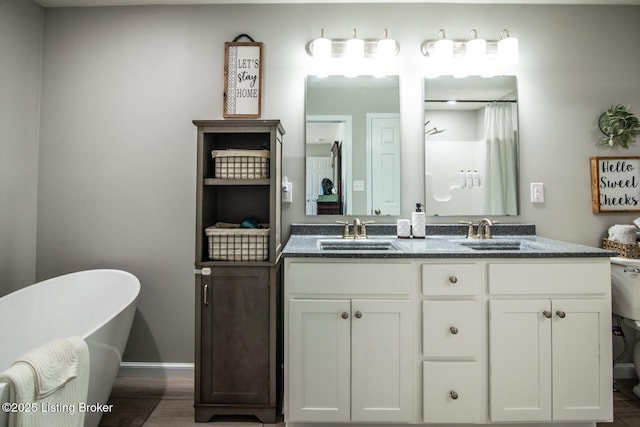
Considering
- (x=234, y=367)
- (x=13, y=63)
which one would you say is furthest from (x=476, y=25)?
(x=13, y=63)

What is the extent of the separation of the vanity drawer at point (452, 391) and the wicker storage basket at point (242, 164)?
1.29m

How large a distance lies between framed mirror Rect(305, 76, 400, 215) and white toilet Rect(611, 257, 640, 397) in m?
1.20

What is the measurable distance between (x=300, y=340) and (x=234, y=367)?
1.38 ft

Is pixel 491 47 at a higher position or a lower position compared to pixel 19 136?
higher

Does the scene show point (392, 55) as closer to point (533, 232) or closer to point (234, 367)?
point (533, 232)

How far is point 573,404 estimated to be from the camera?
159 centimetres

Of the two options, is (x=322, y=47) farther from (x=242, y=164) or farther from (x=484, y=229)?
(x=484, y=229)

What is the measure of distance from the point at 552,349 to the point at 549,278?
12.8 inches

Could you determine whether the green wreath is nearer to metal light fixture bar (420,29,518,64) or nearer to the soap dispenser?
metal light fixture bar (420,29,518,64)

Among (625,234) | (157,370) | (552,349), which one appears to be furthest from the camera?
(157,370)

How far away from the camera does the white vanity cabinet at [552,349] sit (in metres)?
1.58

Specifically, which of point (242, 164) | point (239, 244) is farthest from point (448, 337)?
point (242, 164)

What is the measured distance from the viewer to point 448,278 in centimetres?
160

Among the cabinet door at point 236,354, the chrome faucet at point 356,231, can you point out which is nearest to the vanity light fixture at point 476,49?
the chrome faucet at point 356,231
